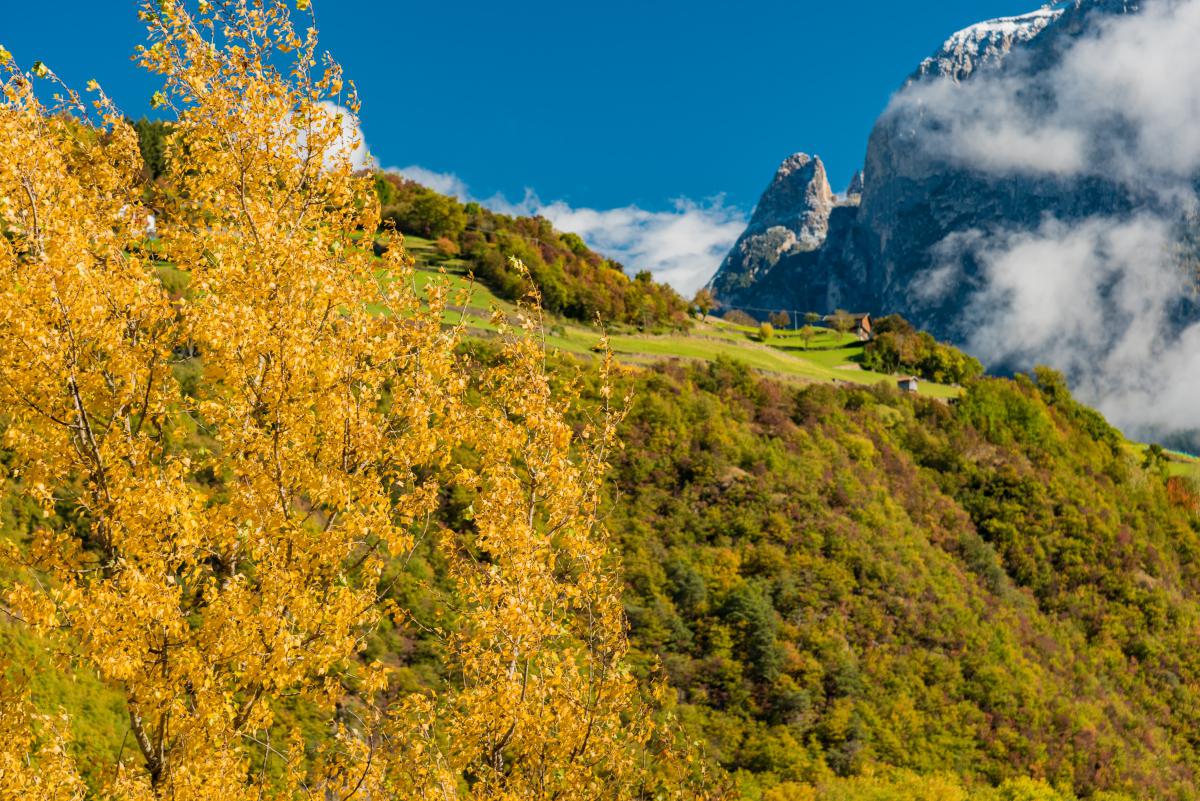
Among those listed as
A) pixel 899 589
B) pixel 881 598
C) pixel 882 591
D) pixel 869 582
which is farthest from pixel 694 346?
pixel 881 598

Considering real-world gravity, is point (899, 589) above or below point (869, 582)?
below

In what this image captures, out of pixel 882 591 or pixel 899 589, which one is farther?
pixel 899 589

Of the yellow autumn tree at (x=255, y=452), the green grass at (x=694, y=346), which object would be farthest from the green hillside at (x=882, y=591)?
the yellow autumn tree at (x=255, y=452)

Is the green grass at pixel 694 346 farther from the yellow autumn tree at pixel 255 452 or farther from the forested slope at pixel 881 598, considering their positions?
the yellow autumn tree at pixel 255 452

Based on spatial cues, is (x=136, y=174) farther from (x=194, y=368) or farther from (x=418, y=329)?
(x=194, y=368)

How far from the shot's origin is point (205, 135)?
30.5 feet

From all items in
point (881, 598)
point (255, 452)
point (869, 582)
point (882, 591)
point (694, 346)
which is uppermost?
point (694, 346)

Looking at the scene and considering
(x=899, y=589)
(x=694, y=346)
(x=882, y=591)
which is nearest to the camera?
(x=882, y=591)

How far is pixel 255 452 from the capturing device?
8.07m

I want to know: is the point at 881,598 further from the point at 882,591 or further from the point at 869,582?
the point at 869,582

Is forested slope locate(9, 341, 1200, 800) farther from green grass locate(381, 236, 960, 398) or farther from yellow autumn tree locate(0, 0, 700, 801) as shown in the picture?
yellow autumn tree locate(0, 0, 700, 801)

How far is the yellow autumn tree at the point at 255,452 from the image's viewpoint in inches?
287

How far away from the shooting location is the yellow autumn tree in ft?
24.0

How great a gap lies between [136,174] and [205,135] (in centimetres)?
171
